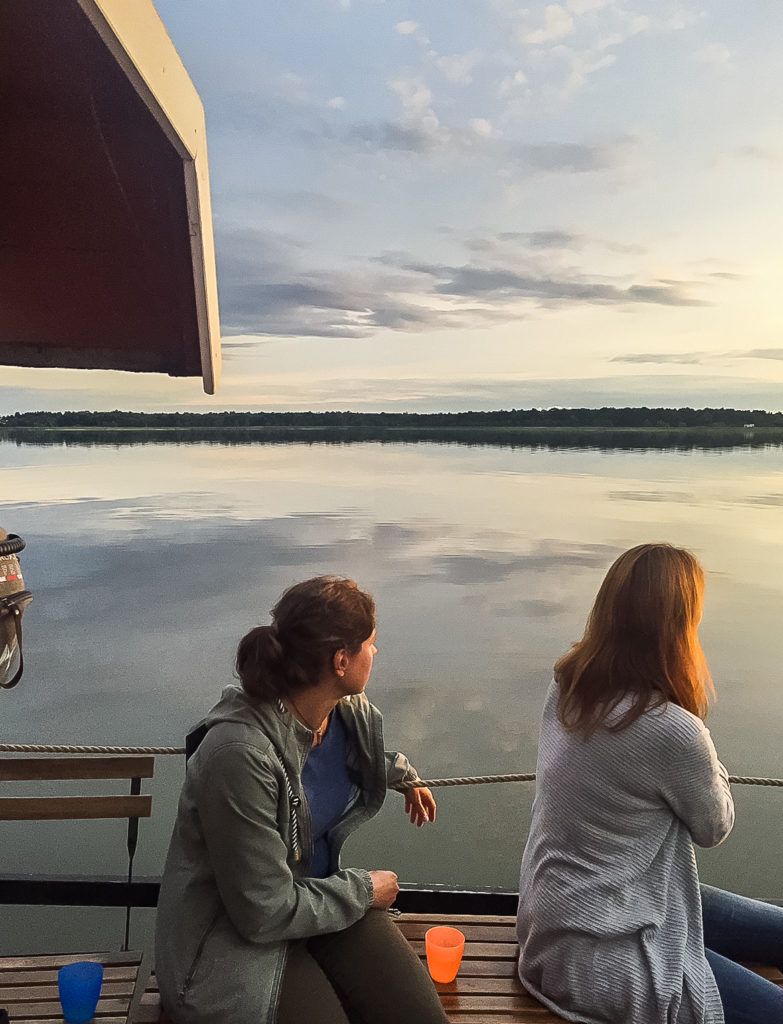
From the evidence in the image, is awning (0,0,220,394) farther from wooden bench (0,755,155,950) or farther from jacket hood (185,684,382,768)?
wooden bench (0,755,155,950)

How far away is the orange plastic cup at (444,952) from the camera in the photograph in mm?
2225

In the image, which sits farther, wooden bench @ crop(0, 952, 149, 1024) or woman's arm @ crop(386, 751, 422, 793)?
woman's arm @ crop(386, 751, 422, 793)

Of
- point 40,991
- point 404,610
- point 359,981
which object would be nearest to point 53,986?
point 40,991

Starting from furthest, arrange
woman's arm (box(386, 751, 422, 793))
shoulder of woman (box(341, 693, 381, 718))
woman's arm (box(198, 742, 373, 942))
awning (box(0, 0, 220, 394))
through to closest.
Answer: woman's arm (box(386, 751, 422, 793))
shoulder of woman (box(341, 693, 381, 718))
woman's arm (box(198, 742, 373, 942))
awning (box(0, 0, 220, 394))

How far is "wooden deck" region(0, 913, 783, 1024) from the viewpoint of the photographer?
206 centimetres

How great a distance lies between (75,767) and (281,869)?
112 centimetres

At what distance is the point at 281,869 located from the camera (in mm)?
1782

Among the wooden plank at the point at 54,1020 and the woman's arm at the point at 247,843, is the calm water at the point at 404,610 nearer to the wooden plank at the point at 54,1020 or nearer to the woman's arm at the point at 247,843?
the wooden plank at the point at 54,1020

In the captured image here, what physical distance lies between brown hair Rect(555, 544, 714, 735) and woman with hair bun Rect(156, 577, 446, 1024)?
1.59 feet

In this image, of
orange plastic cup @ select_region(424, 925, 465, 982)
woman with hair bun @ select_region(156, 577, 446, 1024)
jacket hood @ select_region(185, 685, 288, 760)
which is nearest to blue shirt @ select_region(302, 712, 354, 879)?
woman with hair bun @ select_region(156, 577, 446, 1024)

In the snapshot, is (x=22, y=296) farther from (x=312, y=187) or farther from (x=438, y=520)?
(x=438, y=520)

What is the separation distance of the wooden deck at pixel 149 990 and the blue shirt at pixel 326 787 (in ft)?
1.59

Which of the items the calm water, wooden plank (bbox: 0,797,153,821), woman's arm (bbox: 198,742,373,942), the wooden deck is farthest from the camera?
the calm water

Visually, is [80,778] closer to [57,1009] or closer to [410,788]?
[57,1009]
